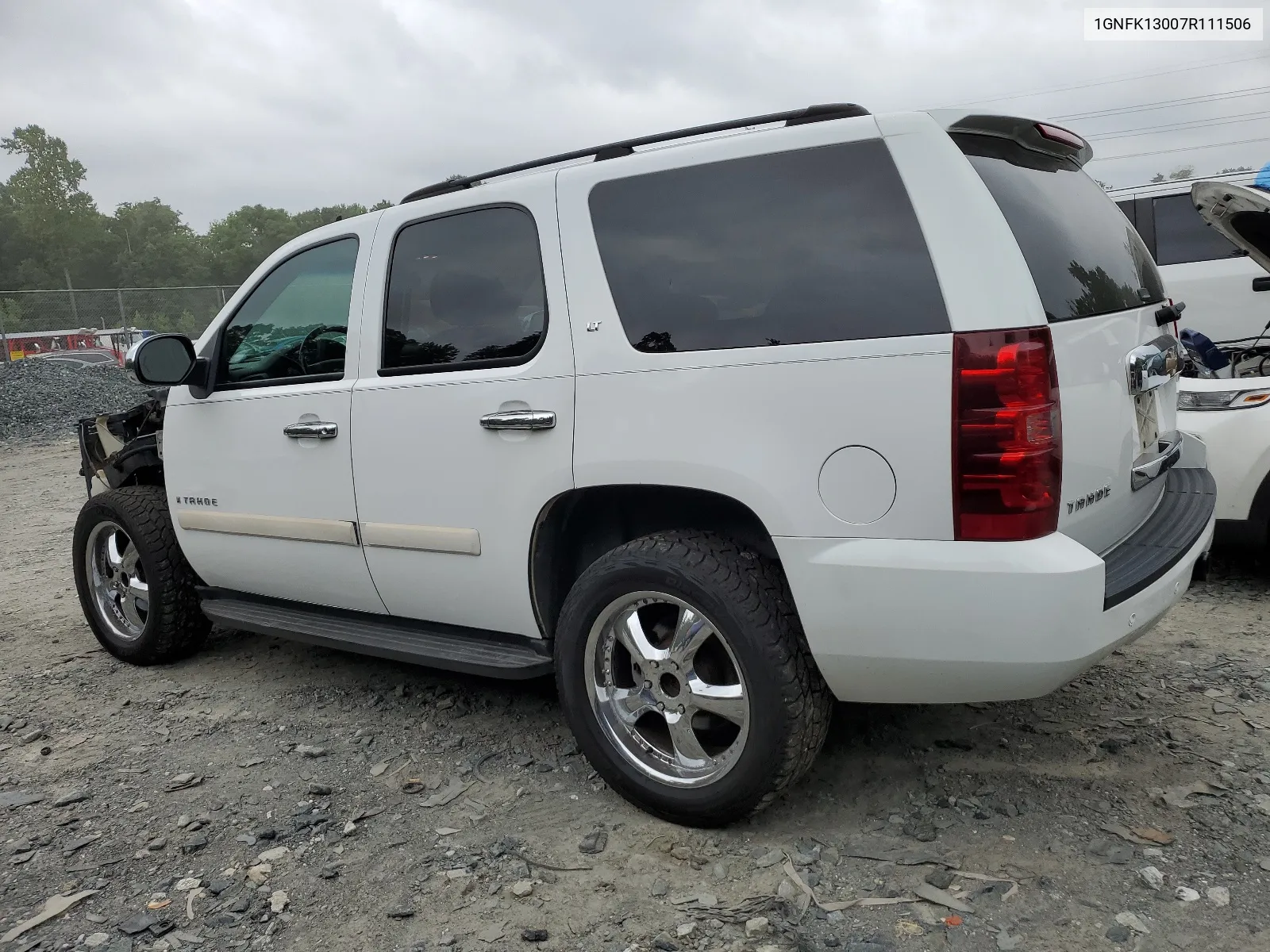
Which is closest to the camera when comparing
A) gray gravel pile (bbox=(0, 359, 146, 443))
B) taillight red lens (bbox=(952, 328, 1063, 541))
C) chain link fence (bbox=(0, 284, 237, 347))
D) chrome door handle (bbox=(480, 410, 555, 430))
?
taillight red lens (bbox=(952, 328, 1063, 541))

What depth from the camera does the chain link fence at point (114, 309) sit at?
23469 mm

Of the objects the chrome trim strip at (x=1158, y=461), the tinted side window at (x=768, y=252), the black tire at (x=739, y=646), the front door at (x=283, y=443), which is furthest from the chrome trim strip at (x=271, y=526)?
the chrome trim strip at (x=1158, y=461)

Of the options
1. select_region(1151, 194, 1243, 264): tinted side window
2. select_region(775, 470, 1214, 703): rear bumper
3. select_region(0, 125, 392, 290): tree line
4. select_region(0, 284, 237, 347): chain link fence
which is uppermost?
select_region(0, 125, 392, 290): tree line

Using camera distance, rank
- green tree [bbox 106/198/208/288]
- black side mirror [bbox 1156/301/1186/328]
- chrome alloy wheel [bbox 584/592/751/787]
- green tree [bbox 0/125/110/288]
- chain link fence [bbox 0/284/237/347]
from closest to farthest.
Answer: chrome alloy wheel [bbox 584/592/751/787], black side mirror [bbox 1156/301/1186/328], chain link fence [bbox 0/284/237/347], green tree [bbox 0/125/110/288], green tree [bbox 106/198/208/288]

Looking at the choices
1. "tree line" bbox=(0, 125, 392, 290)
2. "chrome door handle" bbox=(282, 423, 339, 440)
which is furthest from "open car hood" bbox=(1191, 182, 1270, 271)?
"tree line" bbox=(0, 125, 392, 290)

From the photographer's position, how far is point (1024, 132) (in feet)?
9.10

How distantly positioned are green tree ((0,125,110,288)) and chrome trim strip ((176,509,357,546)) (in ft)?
194

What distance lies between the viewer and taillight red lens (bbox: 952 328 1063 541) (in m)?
2.26

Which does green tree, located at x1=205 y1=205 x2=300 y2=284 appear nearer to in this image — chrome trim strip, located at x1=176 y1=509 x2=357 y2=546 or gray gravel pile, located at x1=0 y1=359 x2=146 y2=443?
gray gravel pile, located at x1=0 y1=359 x2=146 y2=443

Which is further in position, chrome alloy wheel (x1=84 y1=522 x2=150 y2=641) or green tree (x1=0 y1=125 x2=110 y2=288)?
green tree (x1=0 y1=125 x2=110 y2=288)

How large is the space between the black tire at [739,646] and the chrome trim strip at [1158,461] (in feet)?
3.55

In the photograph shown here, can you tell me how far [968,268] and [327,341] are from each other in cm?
238

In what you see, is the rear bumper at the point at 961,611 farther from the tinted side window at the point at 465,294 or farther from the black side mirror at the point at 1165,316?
the tinted side window at the point at 465,294

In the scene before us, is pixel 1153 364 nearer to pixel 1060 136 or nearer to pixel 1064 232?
pixel 1064 232
